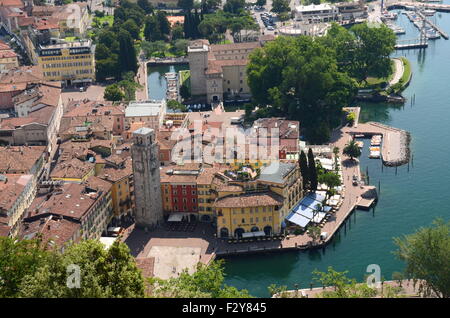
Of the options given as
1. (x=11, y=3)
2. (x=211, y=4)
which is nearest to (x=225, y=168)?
(x=211, y=4)

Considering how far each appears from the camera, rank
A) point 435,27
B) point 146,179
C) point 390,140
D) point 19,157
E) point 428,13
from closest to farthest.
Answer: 1. point 146,179
2. point 19,157
3. point 390,140
4. point 435,27
5. point 428,13

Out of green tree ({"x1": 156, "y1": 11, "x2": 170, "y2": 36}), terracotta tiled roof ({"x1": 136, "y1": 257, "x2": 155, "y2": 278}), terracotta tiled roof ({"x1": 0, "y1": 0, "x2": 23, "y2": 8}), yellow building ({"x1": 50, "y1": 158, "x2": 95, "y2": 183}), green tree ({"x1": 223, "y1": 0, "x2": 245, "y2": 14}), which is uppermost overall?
terracotta tiled roof ({"x1": 0, "y1": 0, "x2": 23, "y2": 8})

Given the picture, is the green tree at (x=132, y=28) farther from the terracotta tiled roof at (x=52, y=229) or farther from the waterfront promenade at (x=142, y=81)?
the terracotta tiled roof at (x=52, y=229)

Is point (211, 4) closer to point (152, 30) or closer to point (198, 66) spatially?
point (152, 30)

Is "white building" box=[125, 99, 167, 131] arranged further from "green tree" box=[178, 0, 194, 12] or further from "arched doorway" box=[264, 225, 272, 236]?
"green tree" box=[178, 0, 194, 12]

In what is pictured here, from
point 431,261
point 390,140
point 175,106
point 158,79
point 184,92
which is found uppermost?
point 158,79

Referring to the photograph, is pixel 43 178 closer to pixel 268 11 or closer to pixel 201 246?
pixel 201 246

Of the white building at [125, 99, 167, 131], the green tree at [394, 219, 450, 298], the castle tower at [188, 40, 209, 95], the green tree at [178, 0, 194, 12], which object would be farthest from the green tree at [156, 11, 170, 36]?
the green tree at [394, 219, 450, 298]
